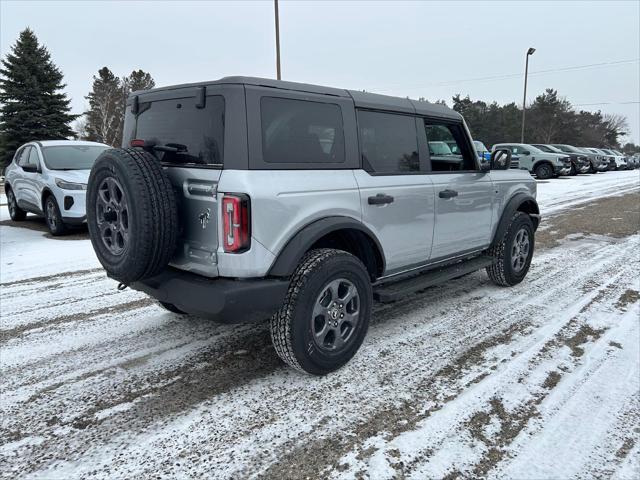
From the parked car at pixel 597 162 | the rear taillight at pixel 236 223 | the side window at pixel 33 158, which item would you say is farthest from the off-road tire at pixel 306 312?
the parked car at pixel 597 162

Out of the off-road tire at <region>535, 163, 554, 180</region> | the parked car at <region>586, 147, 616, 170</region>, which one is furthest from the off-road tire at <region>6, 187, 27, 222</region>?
the parked car at <region>586, 147, 616, 170</region>

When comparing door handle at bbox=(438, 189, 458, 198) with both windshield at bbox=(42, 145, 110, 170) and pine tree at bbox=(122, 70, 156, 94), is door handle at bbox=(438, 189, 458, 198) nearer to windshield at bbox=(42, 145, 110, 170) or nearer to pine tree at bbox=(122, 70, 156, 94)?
windshield at bbox=(42, 145, 110, 170)

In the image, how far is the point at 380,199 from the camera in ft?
11.3

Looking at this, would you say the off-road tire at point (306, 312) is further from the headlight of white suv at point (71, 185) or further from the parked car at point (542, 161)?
the parked car at point (542, 161)

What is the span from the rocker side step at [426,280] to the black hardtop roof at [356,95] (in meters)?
1.42

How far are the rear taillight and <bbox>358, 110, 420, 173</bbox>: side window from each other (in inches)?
44.9

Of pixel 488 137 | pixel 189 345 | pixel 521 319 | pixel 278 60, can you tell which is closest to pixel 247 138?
pixel 189 345

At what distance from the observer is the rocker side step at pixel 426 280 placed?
11.8 ft

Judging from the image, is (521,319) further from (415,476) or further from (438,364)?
(415,476)

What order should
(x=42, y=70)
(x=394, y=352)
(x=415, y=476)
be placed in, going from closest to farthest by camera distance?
(x=415, y=476)
(x=394, y=352)
(x=42, y=70)

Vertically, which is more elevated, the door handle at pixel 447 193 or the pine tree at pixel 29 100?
the pine tree at pixel 29 100

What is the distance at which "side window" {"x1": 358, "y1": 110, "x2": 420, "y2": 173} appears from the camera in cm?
350

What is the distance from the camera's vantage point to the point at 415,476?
221 centimetres

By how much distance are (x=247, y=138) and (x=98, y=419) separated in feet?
6.00
